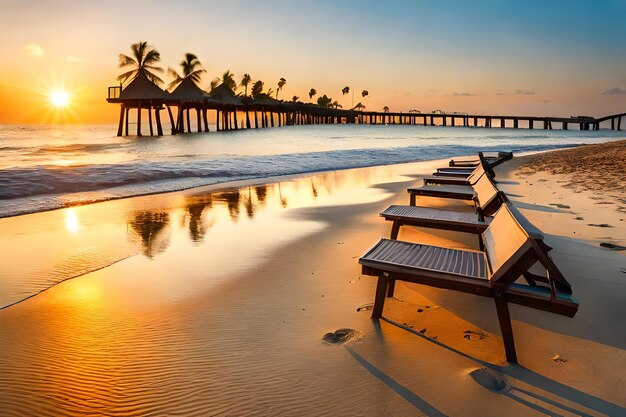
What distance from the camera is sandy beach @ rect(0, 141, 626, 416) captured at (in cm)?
251

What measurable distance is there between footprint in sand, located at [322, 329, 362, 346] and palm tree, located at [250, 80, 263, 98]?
109830 mm

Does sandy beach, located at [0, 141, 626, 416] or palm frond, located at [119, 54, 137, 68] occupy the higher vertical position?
palm frond, located at [119, 54, 137, 68]

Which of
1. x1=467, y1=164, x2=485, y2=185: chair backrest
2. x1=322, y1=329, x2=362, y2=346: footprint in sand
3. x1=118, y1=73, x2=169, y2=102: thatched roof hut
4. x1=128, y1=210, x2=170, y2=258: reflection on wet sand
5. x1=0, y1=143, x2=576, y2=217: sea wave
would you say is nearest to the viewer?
x1=322, y1=329, x2=362, y2=346: footprint in sand

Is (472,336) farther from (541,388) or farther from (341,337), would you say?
(341,337)

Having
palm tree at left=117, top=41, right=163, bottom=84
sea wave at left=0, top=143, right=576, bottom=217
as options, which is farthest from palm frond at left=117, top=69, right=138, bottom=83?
sea wave at left=0, top=143, right=576, bottom=217

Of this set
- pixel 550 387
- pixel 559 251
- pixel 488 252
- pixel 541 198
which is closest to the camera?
pixel 550 387

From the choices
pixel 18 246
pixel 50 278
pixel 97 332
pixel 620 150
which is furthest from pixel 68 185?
pixel 620 150

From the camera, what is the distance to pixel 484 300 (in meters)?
3.83

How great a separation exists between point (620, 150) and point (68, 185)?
17.2m

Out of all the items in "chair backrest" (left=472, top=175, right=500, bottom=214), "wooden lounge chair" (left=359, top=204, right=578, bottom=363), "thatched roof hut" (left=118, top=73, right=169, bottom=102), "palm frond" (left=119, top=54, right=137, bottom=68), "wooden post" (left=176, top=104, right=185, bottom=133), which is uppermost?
"palm frond" (left=119, top=54, right=137, bottom=68)

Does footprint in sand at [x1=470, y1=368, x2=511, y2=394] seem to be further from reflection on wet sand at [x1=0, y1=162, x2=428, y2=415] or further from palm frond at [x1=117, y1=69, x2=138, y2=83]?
palm frond at [x1=117, y1=69, x2=138, y2=83]

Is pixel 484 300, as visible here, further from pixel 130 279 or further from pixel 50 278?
pixel 50 278

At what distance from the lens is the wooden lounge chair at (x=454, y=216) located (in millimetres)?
4520

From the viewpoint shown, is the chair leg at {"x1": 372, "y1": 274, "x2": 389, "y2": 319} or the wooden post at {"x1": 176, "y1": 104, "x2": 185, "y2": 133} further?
the wooden post at {"x1": 176, "y1": 104, "x2": 185, "y2": 133}
